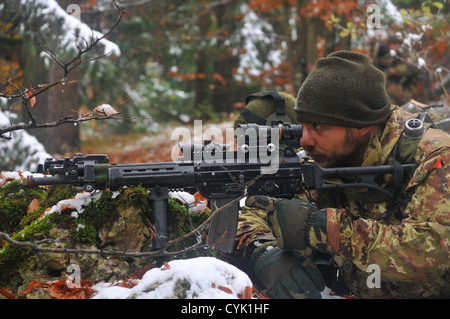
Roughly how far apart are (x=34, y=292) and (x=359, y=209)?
101 inches

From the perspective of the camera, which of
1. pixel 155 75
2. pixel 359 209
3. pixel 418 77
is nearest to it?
pixel 359 209

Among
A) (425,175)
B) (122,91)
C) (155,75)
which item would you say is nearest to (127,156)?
(122,91)

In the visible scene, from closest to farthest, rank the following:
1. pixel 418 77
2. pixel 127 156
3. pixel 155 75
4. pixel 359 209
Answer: pixel 359 209 < pixel 418 77 < pixel 127 156 < pixel 155 75

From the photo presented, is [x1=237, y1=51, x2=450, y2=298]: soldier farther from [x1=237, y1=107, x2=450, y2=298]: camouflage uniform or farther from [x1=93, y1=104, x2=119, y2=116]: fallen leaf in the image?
[x1=93, y1=104, x2=119, y2=116]: fallen leaf

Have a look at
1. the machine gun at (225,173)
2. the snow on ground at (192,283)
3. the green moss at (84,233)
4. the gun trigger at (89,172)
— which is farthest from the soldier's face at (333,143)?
the green moss at (84,233)

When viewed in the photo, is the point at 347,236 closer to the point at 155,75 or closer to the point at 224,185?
the point at 224,185

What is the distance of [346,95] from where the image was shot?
11.4ft

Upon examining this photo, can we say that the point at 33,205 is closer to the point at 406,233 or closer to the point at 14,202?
the point at 14,202

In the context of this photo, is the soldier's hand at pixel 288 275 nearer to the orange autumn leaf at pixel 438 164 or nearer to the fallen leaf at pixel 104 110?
the orange autumn leaf at pixel 438 164

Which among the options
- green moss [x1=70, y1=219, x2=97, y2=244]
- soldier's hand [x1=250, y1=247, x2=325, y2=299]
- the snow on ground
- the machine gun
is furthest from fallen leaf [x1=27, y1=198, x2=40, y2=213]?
soldier's hand [x1=250, y1=247, x2=325, y2=299]

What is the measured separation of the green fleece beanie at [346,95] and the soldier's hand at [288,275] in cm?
108

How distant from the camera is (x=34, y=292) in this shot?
2.98 meters

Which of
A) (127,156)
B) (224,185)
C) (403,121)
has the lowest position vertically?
(127,156)

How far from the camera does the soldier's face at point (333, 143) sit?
362 cm
